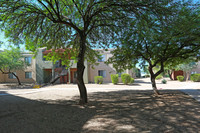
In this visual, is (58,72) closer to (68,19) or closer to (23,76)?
(23,76)

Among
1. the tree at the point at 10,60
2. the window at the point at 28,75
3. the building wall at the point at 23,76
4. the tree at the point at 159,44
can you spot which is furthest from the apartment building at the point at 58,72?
the tree at the point at 159,44

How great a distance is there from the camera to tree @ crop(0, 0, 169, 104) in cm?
622

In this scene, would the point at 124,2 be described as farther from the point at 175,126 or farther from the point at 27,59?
the point at 27,59

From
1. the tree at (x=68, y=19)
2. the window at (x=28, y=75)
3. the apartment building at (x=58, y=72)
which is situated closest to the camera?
the tree at (x=68, y=19)

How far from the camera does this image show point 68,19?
7.11 metres

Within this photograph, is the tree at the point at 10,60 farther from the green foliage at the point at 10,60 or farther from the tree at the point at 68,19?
the tree at the point at 68,19

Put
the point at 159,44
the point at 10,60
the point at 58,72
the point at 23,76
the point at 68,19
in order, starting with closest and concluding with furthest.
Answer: the point at 68,19 → the point at 159,44 → the point at 10,60 → the point at 58,72 → the point at 23,76

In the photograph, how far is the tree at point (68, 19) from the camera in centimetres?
622

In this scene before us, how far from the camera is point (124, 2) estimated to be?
235 inches

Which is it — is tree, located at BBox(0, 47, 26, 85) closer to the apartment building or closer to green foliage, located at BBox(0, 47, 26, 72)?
green foliage, located at BBox(0, 47, 26, 72)

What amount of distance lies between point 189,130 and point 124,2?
5.60 meters

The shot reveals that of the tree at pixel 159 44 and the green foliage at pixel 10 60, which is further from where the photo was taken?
the green foliage at pixel 10 60

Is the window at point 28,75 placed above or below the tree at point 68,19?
below

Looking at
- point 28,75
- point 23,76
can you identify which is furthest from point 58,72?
point 23,76
